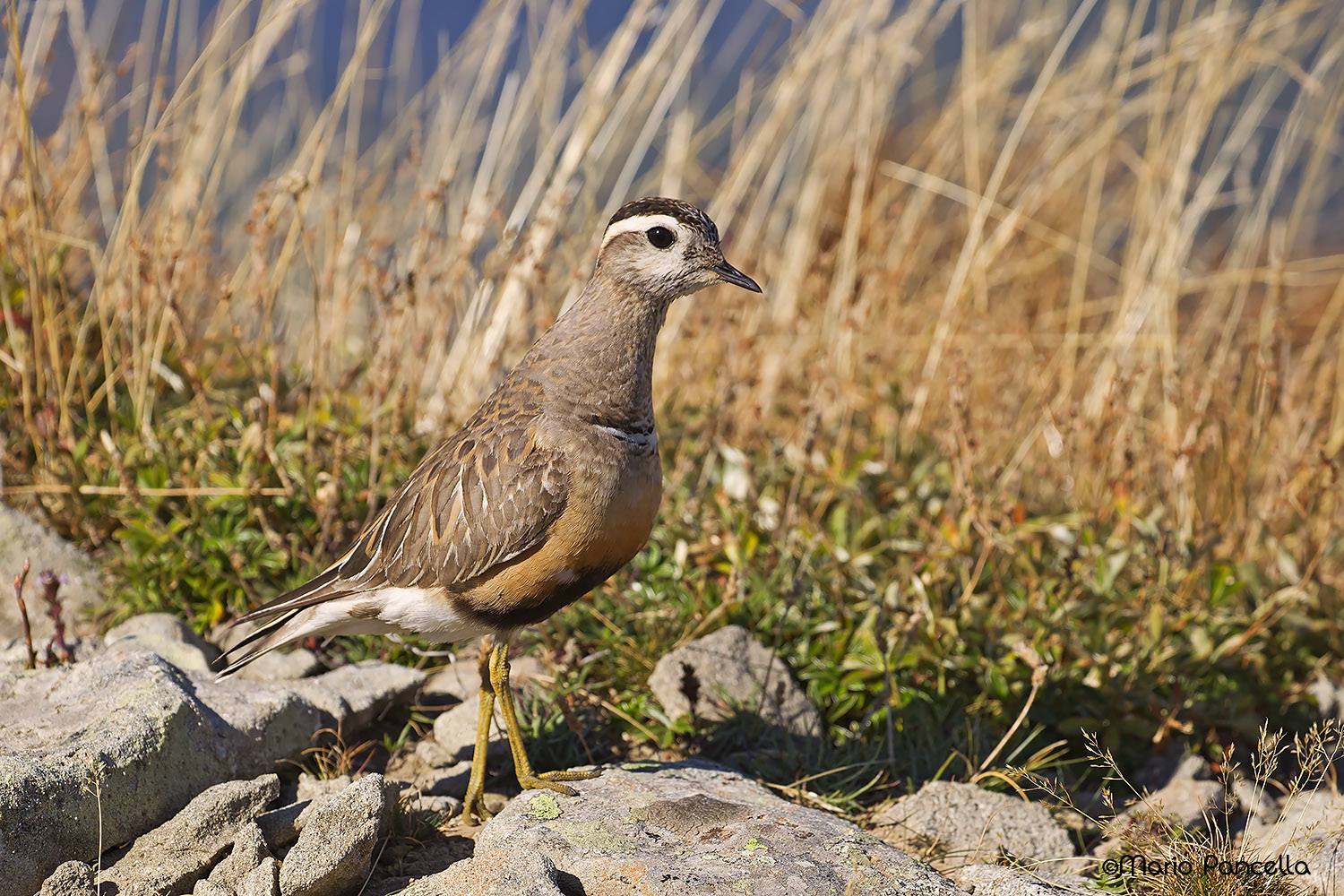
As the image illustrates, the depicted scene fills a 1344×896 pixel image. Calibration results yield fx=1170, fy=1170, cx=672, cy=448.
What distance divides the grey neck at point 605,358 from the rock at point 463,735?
3.99 ft

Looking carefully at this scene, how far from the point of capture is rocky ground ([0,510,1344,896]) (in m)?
3.10

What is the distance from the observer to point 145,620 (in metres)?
4.57

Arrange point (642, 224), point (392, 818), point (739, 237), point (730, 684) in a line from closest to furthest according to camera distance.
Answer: point (392, 818) → point (642, 224) → point (730, 684) → point (739, 237)

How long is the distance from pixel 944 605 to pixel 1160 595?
34.1 inches

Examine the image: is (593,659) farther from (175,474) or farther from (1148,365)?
(1148,365)

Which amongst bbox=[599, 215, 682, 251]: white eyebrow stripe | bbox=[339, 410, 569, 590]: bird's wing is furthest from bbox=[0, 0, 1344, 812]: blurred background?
bbox=[599, 215, 682, 251]: white eyebrow stripe

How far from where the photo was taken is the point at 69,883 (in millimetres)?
3100

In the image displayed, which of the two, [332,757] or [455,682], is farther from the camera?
[455,682]

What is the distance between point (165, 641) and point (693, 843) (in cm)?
228

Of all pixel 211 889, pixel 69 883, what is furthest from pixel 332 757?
pixel 69 883

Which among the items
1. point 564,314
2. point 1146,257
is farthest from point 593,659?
point 1146,257

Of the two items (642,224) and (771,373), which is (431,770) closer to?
(642,224)

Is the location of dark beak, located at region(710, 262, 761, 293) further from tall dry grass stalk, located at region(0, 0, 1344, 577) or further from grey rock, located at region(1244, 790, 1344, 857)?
grey rock, located at region(1244, 790, 1344, 857)

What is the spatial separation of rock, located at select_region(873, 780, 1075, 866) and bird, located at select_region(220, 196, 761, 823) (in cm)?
109
